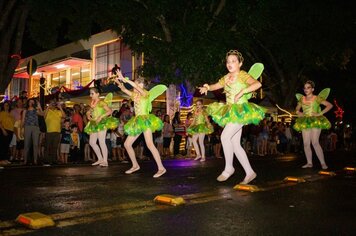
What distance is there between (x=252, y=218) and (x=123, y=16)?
1409 centimetres

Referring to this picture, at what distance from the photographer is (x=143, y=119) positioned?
8.30m

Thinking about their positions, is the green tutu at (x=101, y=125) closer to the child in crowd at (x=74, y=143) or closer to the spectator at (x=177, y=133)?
the child in crowd at (x=74, y=143)

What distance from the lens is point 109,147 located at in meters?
14.5

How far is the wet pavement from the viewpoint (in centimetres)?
384

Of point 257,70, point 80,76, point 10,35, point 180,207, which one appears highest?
point 80,76

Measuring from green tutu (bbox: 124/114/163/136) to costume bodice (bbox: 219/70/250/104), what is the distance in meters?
1.91

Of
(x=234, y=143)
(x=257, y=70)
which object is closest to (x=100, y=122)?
(x=234, y=143)

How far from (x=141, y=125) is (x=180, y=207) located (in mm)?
3644

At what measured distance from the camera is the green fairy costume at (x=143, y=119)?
27.1 ft

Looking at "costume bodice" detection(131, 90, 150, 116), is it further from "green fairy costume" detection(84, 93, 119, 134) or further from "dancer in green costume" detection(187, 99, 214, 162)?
"dancer in green costume" detection(187, 99, 214, 162)

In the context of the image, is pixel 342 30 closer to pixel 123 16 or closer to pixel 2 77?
pixel 123 16

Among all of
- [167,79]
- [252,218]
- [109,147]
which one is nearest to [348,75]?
[167,79]

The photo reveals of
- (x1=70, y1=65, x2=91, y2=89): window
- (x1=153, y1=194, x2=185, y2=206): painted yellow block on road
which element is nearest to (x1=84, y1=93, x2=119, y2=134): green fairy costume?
(x1=153, y1=194, x2=185, y2=206): painted yellow block on road

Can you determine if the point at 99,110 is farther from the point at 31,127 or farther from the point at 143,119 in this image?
the point at 143,119
